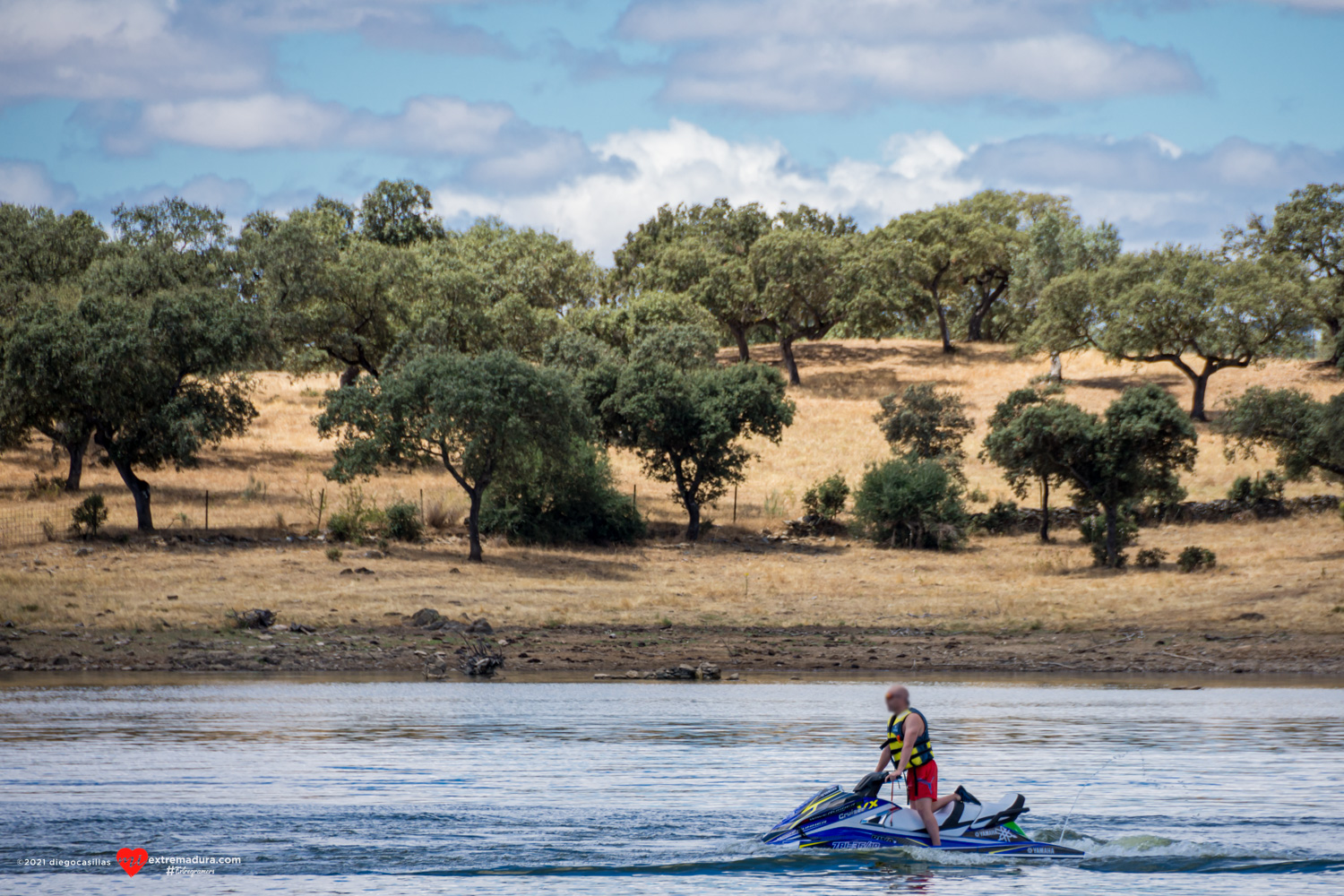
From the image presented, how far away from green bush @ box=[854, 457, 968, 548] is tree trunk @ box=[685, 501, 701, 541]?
7.41 m

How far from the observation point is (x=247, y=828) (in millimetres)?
16234

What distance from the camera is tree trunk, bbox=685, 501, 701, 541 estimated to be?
58.2 meters

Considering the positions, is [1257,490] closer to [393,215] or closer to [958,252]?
[958,252]

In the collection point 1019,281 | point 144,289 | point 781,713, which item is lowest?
point 781,713

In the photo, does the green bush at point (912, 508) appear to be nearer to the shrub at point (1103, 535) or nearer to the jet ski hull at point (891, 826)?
the shrub at point (1103, 535)

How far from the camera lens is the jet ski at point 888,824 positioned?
15008 mm

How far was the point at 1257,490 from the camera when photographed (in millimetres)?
57500

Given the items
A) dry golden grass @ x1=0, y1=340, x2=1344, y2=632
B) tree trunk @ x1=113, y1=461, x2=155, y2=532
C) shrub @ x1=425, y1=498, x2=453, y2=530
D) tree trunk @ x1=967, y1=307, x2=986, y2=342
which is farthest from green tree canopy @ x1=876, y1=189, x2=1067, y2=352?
tree trunk @ x1=113, y1=461, x2=155, y2=532

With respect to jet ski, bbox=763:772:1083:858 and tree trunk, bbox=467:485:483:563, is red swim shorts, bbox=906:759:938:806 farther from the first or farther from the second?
tree trunk, bbox=467:485:483:563

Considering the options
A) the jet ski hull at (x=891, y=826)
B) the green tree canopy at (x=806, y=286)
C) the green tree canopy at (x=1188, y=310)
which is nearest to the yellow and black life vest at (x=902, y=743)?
the jet ski hull at (x=891, y=826)

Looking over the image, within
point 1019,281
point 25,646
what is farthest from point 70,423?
point 1019,281

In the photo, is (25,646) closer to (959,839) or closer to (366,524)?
(366,524)

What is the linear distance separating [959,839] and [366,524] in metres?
39.5

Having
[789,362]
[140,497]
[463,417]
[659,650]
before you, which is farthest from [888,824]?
[789,362]
